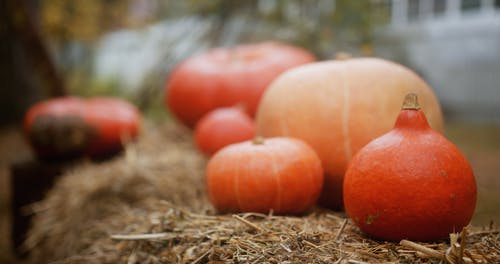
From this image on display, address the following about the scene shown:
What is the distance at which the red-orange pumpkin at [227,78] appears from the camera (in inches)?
135

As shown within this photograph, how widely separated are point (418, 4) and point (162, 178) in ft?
15.9

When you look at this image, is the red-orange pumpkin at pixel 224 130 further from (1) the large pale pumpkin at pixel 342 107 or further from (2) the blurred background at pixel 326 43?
(2) the blurred background at pixel 326 43

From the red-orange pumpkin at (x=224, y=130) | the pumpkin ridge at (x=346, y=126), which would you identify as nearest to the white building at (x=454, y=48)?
the red-orange pumpkin at (x=224, y=130)

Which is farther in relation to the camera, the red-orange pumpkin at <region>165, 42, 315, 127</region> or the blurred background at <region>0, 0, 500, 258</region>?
the blurred background at <region>0, 0, 500, 258</region>

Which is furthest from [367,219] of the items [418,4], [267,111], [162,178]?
[418,4]

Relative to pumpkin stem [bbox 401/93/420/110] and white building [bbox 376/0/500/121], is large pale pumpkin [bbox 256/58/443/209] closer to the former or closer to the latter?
pumpkin stem [bbox 401/93/420/110]

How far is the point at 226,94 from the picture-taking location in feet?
11.5

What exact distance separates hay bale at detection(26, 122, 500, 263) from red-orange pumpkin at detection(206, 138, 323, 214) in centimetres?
7

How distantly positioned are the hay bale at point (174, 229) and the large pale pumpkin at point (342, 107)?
0.25m

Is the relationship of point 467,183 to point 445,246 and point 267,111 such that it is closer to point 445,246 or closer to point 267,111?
point 445,246

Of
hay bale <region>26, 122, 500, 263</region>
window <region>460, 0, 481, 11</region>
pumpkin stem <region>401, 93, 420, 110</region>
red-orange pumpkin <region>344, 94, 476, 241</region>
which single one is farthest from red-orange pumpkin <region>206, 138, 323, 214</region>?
window <region>460, 0, 481, 11</region>

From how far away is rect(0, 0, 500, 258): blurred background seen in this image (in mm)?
4098

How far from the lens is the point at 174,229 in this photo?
1.67m

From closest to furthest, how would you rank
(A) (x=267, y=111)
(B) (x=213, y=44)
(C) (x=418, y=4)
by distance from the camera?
(A) (x=267, y=111), (B) (x=213, y=44), (C) (x=418, y=4)
